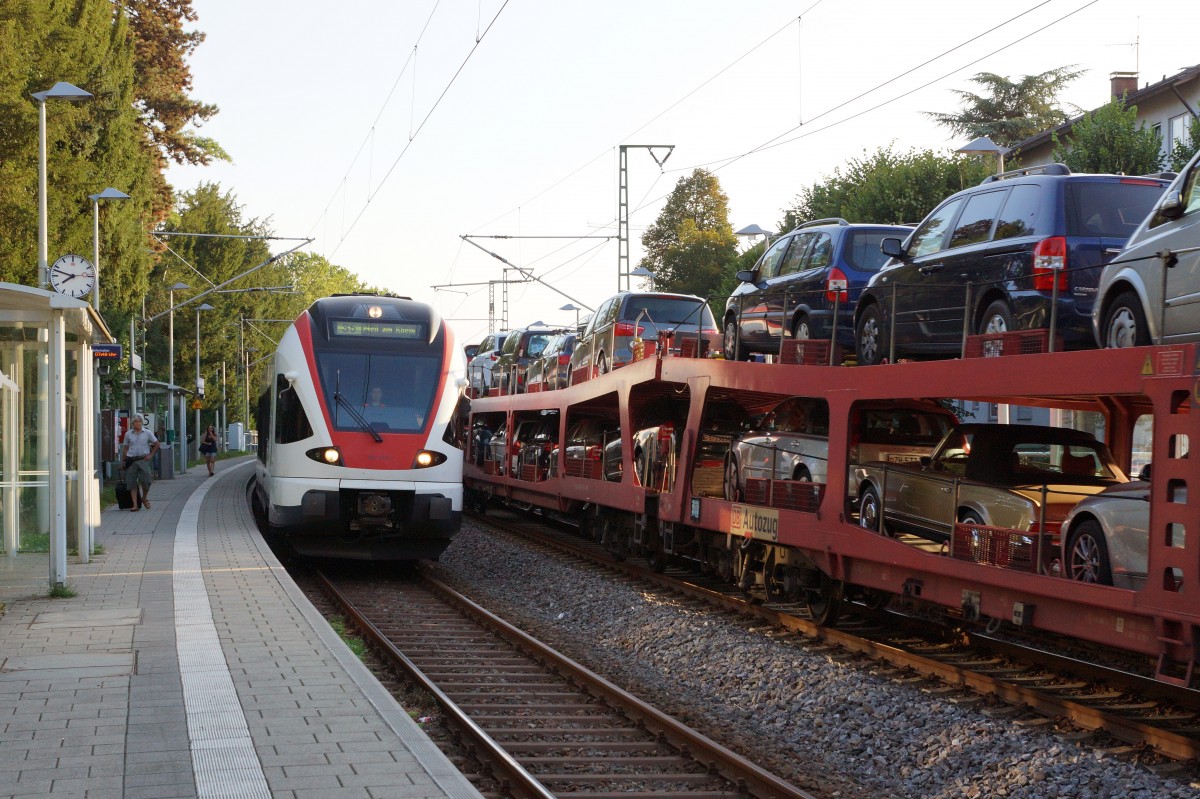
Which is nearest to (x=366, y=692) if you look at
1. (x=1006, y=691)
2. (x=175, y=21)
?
(x=1006, y=691)

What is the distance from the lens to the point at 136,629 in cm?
1080

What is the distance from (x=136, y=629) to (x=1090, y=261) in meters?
8.05

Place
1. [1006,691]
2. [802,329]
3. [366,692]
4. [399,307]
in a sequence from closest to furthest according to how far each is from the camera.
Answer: [366,692], [1006,691], [802,329], [399,307]

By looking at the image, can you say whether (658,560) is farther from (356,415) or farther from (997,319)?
(997,319)

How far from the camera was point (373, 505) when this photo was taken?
16.9m

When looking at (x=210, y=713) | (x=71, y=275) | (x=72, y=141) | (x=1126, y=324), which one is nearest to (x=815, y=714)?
(x=1126, y=324)

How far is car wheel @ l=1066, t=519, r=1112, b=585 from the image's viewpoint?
830 centimetres

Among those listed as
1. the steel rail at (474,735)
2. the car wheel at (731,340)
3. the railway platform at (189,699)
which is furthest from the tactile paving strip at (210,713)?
the car wheel at (731,340)

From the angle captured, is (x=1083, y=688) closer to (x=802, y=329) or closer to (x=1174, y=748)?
(x=1174, y=748)

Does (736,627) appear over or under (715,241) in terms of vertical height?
under

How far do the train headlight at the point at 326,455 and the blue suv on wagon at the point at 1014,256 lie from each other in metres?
7.79

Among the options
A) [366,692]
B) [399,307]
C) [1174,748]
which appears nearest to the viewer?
[1174,748]

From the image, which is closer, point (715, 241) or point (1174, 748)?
point (1174, 748)

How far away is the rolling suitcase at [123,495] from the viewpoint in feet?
83.0
